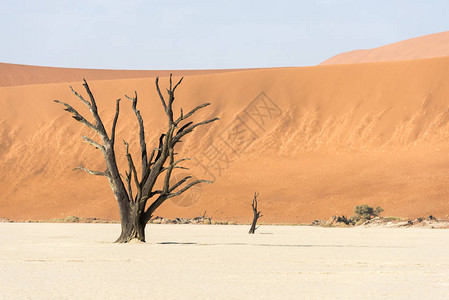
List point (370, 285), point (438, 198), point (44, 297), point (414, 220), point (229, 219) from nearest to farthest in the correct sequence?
point (44, 297), point (370, 285), point (414, 220), point (438, 198), point (229, 219)

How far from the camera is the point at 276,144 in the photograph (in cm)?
7800

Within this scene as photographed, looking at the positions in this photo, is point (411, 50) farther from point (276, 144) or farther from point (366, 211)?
point (366, 211)

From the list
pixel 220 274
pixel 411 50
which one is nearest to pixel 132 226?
pixel 220 274

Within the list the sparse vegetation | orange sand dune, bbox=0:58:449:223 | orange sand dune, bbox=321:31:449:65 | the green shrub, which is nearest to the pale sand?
the sparse vegetation

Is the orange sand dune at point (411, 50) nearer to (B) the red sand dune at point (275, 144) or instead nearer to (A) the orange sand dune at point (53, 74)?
(A) the orange sand dune at point (53, 74)

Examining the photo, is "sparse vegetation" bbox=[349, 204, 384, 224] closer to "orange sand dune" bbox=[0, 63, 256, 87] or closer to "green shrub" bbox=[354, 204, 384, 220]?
"green shrub" bbox=[354, 204, 384, 220]

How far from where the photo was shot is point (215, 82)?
90.8 m

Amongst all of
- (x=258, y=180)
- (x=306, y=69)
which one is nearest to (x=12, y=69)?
(x=306, y=69)

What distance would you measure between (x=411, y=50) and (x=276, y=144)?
315 feet

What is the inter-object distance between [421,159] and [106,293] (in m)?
59.8

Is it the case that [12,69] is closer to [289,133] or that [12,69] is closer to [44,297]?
[289,133]

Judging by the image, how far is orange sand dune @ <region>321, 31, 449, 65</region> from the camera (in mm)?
159125

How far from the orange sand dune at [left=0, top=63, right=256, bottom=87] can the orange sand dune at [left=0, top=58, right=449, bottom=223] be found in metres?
39.4

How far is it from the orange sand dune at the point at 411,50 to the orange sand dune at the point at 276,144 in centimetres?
7579
